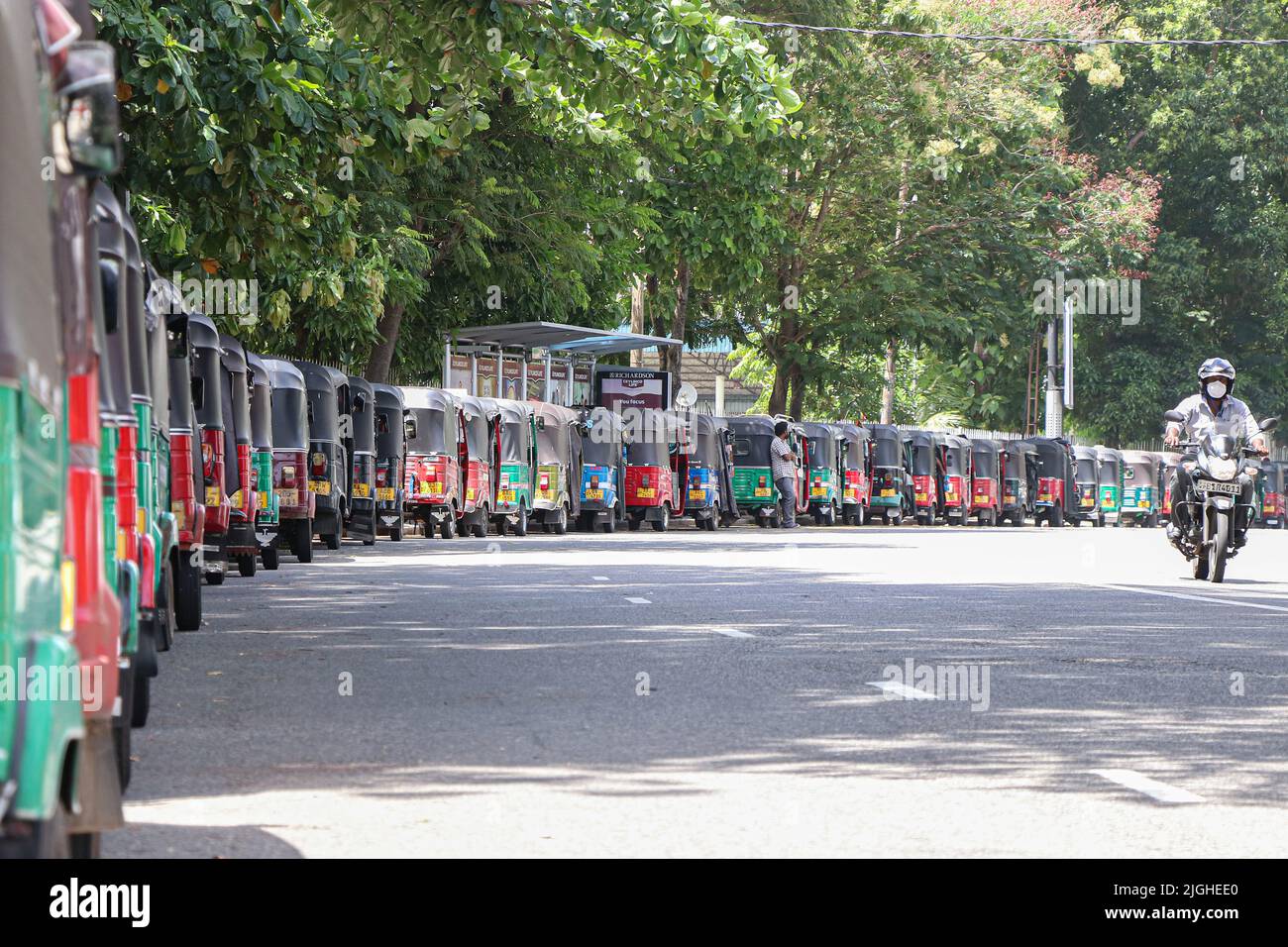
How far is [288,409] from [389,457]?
7.23 m

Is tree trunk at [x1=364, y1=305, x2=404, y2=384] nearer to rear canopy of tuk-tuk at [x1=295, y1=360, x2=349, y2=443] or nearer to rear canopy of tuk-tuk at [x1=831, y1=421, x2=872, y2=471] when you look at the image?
rear canopy of tuk-tuk at [x1=295, y1=360, x2=349, y2=443]

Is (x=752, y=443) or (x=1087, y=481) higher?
(x=752, y=443)

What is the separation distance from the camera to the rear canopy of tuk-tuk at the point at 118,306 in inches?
322

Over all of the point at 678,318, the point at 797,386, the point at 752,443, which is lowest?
the point at 752,443

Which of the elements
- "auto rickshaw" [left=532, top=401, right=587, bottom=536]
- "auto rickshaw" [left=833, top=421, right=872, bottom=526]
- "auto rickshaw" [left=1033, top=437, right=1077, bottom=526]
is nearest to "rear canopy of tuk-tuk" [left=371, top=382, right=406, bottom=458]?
"auto rickshaw" [left=532, top=401, right=587, bottom=536]

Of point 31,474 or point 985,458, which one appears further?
point 985,458

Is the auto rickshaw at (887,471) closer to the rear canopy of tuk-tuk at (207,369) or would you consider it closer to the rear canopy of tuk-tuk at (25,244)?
the rear canopy of tuk-tuk at (207,369)

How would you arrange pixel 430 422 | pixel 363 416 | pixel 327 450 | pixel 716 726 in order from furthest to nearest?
pixel 430 422 < pixel 363 416 < pixel 327 450 < pixel 716 726

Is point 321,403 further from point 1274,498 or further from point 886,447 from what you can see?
point 1274,498

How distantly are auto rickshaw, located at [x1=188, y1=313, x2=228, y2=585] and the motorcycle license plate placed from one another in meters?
8.62

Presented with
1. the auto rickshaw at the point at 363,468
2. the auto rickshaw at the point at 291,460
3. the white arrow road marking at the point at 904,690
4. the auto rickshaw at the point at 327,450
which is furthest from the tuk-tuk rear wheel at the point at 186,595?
the auto rickshaw at the point at 363,468

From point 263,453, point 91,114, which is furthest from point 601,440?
point 91,114

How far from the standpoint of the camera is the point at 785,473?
44.2m
